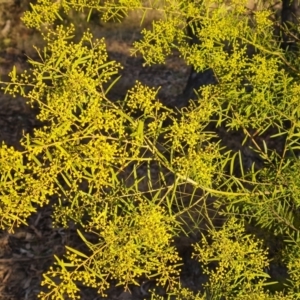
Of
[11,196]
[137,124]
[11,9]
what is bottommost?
[11,9]

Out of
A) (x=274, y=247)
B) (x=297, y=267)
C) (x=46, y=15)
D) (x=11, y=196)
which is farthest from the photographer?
(x=274, y=247)

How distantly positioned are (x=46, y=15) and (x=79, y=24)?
16.1 ft

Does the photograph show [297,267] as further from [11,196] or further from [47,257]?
[47,257]

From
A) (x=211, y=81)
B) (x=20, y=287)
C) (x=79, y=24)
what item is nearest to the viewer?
(x=20, y=287)

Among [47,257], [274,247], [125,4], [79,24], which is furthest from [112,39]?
[125,4]

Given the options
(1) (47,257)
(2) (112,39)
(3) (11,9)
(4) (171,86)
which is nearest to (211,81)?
(4) (171,86)

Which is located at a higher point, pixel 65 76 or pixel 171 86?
pixel 65 76

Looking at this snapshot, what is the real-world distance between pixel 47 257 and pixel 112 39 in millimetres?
3234

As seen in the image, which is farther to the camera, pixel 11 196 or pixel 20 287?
pixel 20 287

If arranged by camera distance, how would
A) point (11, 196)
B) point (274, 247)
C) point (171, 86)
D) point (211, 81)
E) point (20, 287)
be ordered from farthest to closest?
point (171, 86) < point (211, 81) < point (20, 287) < point (274, 247) < point (11, 196)

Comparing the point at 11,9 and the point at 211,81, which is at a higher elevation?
the point at 211,81

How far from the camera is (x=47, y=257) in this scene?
353 centimetres

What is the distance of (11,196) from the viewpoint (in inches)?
45.8

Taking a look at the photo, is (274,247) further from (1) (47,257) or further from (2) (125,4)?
(2) (125,4)
